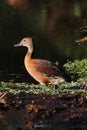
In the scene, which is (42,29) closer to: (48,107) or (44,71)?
(44,71)

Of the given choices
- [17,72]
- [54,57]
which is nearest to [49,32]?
[54,57]

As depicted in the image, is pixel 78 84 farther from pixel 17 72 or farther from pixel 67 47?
pixel 67 47

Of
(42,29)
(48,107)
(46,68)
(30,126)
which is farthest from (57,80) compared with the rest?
(42,29)

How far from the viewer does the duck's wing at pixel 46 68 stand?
1223cm

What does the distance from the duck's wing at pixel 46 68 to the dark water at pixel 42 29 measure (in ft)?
3.26

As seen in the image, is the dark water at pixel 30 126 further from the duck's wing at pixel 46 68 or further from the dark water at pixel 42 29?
the dark water at pixel 42 29

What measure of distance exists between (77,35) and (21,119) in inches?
423

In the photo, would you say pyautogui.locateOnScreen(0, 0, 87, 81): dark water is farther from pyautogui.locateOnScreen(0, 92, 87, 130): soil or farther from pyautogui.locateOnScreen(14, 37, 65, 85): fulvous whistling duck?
pyautogui.locateOnScreen(0, 92, 87, 130): soil

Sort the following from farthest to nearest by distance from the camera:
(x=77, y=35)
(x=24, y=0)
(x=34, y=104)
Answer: (x=24, y=0), (x=77, y=35), (x=34, y=104)

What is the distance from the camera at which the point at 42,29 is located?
845 inches

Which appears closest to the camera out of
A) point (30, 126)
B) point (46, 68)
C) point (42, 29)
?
point (30, 126)

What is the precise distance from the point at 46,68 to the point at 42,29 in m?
9.20

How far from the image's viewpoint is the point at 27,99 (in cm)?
1042

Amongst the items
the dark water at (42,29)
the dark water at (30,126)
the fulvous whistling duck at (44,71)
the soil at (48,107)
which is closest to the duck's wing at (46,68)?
the fulvous whistling duck at (44,71)
